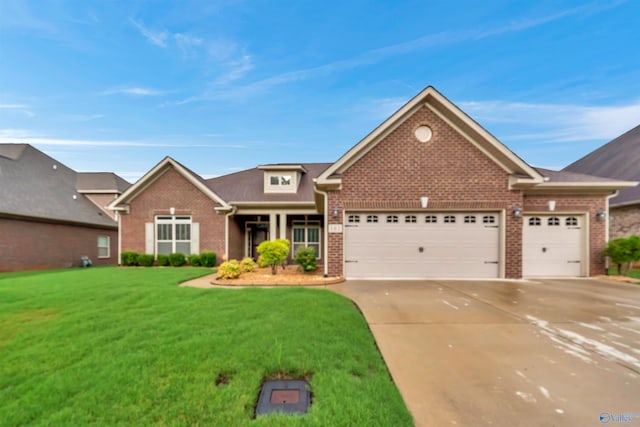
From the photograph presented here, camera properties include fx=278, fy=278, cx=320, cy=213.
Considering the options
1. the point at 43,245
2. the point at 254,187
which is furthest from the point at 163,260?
the point at 43,245

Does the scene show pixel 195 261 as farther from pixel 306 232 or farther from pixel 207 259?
pixel 306 232

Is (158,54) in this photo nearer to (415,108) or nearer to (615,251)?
(415,108)

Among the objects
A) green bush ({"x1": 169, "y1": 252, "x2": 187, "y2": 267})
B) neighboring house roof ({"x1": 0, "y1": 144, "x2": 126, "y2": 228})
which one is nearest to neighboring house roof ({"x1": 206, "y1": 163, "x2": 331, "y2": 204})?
green bush ({"x1": 169, "y1": 252, "x2": 187, "y2": 267})

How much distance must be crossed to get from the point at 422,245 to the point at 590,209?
6418mm

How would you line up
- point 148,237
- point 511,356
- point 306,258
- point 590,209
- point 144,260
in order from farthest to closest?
point 148,237
point 144,260
point 306,258
point 590,209
point 511,356

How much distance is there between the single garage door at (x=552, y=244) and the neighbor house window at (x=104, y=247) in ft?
75.0

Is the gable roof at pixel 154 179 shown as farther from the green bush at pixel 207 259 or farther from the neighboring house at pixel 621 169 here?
the neighboring house at pixel 621 169

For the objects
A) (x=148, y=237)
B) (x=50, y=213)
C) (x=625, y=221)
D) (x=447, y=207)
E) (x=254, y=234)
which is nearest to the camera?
(x=447, y=207)

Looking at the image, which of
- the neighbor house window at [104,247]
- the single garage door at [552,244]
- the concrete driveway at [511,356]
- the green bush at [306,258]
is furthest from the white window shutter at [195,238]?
the single garage door at [552,244]

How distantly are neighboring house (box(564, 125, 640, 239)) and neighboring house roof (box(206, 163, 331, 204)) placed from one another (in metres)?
15.7

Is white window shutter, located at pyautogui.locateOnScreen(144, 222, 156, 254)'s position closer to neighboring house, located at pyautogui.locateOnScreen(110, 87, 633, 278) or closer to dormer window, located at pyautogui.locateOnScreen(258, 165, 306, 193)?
dormer window, located at pyautogui.locateOnScreen(258, 165, 306, 193)

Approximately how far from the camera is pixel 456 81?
44.2ft

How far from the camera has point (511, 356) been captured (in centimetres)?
337

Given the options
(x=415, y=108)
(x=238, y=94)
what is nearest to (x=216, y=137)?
(x=238, y=94)
